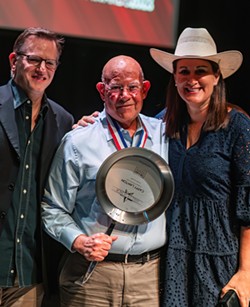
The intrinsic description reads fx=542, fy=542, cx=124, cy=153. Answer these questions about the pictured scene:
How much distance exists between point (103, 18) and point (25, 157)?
1.97m

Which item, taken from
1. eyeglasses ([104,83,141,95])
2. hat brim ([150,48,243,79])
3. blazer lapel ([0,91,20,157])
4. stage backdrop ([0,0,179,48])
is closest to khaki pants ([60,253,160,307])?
blazer lapel ([0,91,20,157])

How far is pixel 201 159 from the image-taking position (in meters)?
1.96

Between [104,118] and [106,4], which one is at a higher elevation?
[106,4]

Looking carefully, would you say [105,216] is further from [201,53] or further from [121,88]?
[201,53]

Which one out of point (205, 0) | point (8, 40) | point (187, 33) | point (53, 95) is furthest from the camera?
point (205, 0)

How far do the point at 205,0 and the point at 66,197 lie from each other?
2657 millimetres

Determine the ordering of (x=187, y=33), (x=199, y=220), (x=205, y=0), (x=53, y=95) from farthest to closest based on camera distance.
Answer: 1. (x=205, y=0)
2. (x=53, y=95)
3. (x=187, y=33)
4. (x=199, y=220)

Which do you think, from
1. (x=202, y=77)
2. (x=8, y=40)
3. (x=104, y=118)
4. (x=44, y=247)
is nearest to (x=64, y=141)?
(x=104, y=118)

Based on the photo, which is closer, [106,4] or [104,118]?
[104,118]

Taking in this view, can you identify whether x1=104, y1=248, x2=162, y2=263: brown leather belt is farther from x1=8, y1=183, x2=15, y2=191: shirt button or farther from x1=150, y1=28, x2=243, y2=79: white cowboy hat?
x1=150, y1=28, x2=243, y2=79: white cowboy hat

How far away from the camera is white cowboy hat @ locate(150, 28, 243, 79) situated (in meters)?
2.01

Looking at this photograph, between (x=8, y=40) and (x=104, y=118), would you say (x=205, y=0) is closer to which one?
(x=8, y=40)

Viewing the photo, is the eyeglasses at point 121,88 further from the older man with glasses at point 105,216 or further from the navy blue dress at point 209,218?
the navy blue dress at point 209,218

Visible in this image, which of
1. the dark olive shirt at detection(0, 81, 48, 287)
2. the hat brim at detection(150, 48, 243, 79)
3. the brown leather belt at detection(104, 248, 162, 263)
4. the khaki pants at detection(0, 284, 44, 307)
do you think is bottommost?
the khaki pants at detection(0, 284, 44, 307)
